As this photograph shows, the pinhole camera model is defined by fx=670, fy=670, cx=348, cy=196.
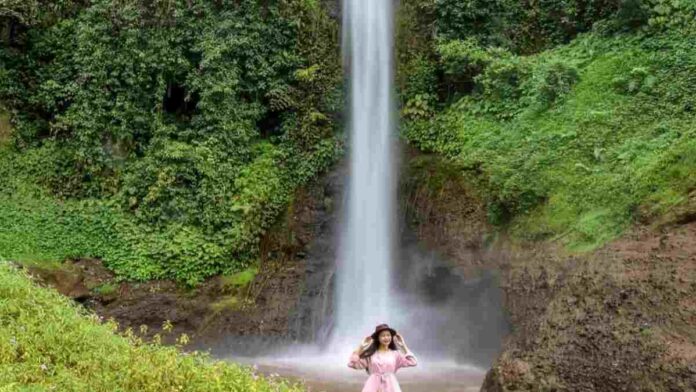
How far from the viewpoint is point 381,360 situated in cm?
567

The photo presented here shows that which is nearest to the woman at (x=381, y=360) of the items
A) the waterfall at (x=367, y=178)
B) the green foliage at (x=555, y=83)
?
the waterfall at (x=367, y=178)

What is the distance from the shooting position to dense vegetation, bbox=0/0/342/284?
48.5 feet

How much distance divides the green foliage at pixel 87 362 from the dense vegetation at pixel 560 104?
625cm

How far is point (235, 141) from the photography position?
15.8 m

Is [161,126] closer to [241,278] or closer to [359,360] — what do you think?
[241,278]

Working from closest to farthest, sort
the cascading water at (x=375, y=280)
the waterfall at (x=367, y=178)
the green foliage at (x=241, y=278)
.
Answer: the cascading water at (x=375, y=280) → the waterfall at (x=367, y=178) → the green foliage at (x=241, y=278)

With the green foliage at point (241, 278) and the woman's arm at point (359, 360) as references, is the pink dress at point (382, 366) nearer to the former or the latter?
the woman's arm at point (359, 360)

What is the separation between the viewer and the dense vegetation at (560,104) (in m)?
10.6

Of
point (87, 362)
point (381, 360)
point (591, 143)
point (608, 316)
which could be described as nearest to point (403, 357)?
point (381, 360)

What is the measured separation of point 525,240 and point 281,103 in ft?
24.2

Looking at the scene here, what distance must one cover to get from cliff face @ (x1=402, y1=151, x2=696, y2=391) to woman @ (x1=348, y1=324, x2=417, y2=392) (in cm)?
311

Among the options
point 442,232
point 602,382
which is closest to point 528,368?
point 602,382

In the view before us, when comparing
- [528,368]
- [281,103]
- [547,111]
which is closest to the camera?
[528,368]

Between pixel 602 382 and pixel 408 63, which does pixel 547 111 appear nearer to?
pixel 408 63
